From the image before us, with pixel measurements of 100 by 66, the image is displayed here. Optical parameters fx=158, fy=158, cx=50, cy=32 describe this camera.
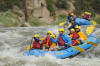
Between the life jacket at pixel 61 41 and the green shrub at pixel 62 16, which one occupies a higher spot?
the life jacket at pixel 61 41

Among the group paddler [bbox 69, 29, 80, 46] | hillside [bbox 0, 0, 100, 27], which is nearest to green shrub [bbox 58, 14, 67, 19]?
hillside [bbox 0, 0, 100, 27]

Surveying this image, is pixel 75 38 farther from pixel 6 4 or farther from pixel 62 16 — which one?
pixel 62 16

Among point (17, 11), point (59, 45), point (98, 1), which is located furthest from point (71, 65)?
point (98, 1)

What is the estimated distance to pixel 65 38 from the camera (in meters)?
5.69

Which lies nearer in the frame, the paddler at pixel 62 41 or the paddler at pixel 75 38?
the paddler at pixel 62 41

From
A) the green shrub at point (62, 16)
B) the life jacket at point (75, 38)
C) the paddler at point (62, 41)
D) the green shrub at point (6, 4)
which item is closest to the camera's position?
the paddler at point (62, 41)

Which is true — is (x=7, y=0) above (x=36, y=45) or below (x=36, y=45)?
above

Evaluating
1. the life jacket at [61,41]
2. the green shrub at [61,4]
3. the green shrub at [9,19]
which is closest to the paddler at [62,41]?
the life jacket at [61,41]

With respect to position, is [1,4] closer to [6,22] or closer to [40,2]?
[6,22]

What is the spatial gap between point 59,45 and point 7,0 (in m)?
11.9

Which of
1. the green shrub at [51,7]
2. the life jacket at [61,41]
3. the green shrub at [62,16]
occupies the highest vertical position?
the green shrub at [51,7]

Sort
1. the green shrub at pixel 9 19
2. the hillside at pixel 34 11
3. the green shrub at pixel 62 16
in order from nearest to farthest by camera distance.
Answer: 1. the green shrub at pixel 9 19
2. the hillside at pixel 34 11
3. the green shrub at pixel 62 16

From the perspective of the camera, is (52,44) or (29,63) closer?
(29,63)

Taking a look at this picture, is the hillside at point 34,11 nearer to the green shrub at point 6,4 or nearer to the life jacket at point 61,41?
the green shrub at point 6,4
